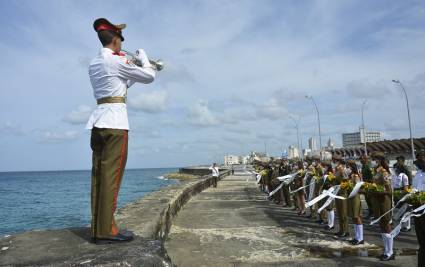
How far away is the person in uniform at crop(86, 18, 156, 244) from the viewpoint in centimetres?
333

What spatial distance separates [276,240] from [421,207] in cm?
357

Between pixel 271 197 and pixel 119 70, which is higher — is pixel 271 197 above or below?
below

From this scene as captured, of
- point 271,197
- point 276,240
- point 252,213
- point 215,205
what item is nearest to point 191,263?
point 276,240

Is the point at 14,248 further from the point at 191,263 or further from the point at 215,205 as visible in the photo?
the point at 215,205

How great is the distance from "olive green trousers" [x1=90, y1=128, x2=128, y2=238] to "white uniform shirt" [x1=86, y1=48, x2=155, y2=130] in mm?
90

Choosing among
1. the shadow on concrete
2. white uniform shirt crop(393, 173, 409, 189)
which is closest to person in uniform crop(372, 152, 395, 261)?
white uniform shirt crop(393, 173, 409, 189)

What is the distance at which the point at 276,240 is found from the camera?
8.18 meters

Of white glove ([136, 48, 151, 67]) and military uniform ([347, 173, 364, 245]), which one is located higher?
white glove ([136, 48, 151, 67])

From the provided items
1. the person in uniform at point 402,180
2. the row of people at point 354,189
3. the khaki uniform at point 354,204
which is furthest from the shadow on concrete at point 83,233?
the person in uniform at point 402,180

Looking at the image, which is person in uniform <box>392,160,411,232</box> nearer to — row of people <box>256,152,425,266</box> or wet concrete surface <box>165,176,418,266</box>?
row of people <box>256,152,425,266</box>

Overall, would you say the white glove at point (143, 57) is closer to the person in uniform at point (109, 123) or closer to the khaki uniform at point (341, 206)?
the person in uniform at point (109, 123)

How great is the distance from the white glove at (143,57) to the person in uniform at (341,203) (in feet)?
22.5

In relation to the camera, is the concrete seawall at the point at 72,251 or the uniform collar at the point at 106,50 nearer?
the concrete seawall at the point at 72,251

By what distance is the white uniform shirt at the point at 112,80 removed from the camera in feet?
11.2
